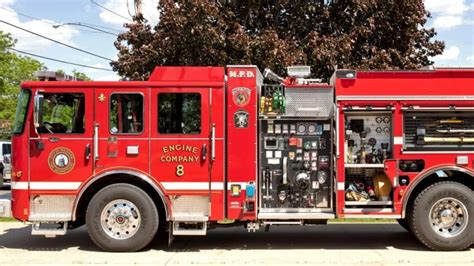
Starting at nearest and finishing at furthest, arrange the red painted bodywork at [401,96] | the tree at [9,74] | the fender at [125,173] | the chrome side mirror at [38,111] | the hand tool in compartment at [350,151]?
the chrome side mirror at [38,111], the fender at [125,173], the red painted bodywork at [401,96], the hand tool in compartment at [350,151], the tree at [9,74]

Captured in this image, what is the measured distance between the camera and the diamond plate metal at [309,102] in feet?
27.6

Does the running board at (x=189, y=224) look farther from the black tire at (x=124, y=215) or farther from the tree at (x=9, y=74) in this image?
the tree at (x=9, y=74)

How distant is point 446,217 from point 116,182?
190 inches

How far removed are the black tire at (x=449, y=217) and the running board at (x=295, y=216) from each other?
126cm

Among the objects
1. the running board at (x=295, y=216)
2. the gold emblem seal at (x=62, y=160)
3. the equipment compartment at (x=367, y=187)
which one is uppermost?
the gold emblem seal at (x=62, y=160)

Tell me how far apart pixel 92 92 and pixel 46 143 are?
3.25 ft

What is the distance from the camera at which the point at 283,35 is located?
13375mm

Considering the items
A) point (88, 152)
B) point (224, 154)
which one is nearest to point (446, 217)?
point (224, 154)

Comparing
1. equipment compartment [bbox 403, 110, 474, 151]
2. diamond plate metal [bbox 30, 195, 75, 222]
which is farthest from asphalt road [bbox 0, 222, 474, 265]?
equipment compartment [bbox 403, 110, 474, 151]

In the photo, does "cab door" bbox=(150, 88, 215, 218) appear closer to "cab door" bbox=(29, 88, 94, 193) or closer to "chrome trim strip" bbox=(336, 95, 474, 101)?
"cab door" bbox=(29, 88, 94, 193)

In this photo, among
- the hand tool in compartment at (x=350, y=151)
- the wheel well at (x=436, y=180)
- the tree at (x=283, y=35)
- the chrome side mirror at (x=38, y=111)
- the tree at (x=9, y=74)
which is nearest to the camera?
the chrome side mirror at (x=38, y=111)

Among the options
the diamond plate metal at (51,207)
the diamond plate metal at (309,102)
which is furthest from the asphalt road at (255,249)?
the diamond plate metal at (309,102)

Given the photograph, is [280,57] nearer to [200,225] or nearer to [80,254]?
[200,225]

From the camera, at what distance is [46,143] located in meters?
Answer: 8.23
